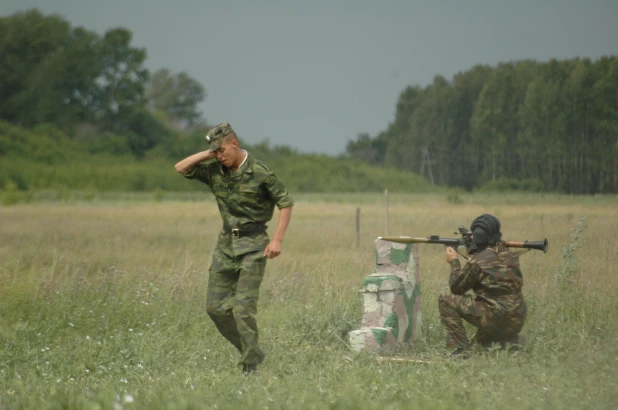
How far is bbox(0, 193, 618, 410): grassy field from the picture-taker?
6.13 meters

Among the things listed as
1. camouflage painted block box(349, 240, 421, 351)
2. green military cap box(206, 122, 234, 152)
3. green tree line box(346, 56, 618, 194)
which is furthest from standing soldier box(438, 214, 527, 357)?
green tree line box(346, 56, 618, 194)

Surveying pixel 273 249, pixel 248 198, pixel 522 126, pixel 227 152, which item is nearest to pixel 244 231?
pixel 248 198

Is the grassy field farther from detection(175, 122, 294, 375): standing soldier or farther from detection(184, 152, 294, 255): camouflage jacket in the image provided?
detection(184, 152, 294, 255): camouflage jacket

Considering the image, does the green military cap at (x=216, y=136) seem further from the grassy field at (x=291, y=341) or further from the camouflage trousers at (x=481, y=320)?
the camouflage trousers at (x=481, y=320)

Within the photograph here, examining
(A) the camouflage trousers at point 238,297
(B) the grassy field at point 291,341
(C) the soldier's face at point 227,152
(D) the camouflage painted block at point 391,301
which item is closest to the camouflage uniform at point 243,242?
(A) the camouflage trousers at point 238,297

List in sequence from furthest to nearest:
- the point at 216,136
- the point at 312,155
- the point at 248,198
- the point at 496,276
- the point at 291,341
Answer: the point at 312,155
the point at 291,341
the point at 496,276
the point at 248,198
the point at 216,136

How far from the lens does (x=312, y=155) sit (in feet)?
139

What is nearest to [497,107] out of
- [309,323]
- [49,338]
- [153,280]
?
[153,280]

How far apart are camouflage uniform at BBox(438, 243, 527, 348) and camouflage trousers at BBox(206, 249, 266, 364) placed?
1850 mm

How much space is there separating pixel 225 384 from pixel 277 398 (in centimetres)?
119

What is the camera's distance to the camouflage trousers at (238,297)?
7.99 meters

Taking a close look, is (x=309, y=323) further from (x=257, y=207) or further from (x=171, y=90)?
(x=171, y=90)

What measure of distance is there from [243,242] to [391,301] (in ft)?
5.42

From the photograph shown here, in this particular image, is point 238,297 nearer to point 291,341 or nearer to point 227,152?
point 227,152
